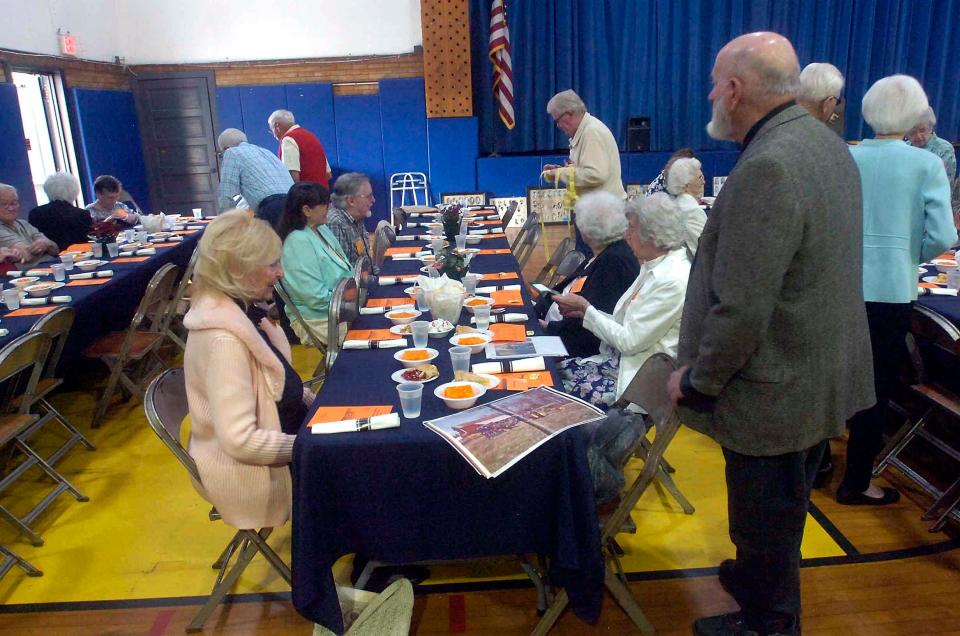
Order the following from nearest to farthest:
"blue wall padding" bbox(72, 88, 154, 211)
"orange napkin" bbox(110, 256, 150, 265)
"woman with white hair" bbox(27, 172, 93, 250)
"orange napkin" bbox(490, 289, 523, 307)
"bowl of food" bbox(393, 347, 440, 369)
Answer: "bowl of food" bbox(393, 347, 440, 369) → "orange napkin" bbox(490, 289, 523, 307) → "orange napkin" bbox(110, 256, 150, 265) → "woman with white hair" bbox(27, 172, 93, 250) → "blue wall padding" bbox(72, 88, 154, 211)

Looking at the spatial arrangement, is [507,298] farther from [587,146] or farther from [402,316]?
[587,146]

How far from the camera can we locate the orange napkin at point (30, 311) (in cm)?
336

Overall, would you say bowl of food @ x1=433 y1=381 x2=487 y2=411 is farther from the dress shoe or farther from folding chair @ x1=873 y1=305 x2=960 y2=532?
folding chair @ x1=873 y1=305 x2=960 y2=532

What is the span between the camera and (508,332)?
275 cm

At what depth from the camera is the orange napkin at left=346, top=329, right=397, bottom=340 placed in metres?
2.75

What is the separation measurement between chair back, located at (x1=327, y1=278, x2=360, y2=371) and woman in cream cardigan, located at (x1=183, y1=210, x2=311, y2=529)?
61 centimetres

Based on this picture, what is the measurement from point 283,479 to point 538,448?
2.76ft

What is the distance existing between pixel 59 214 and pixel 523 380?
4.53 metres

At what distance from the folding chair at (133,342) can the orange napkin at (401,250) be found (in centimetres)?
138

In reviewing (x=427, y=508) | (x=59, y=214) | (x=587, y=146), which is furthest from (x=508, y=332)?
(x=59, y=214)

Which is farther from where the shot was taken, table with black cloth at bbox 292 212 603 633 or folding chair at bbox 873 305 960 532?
folding chair at bbox 873 305 960 532

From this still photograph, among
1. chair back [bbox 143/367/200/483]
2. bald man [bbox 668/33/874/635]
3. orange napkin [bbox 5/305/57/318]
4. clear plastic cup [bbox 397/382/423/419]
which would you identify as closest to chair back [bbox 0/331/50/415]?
orange napkin [bbox 5/305/57/318]

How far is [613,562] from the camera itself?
99.8 inches

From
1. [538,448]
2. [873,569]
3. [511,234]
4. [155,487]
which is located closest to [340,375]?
[538,448]
